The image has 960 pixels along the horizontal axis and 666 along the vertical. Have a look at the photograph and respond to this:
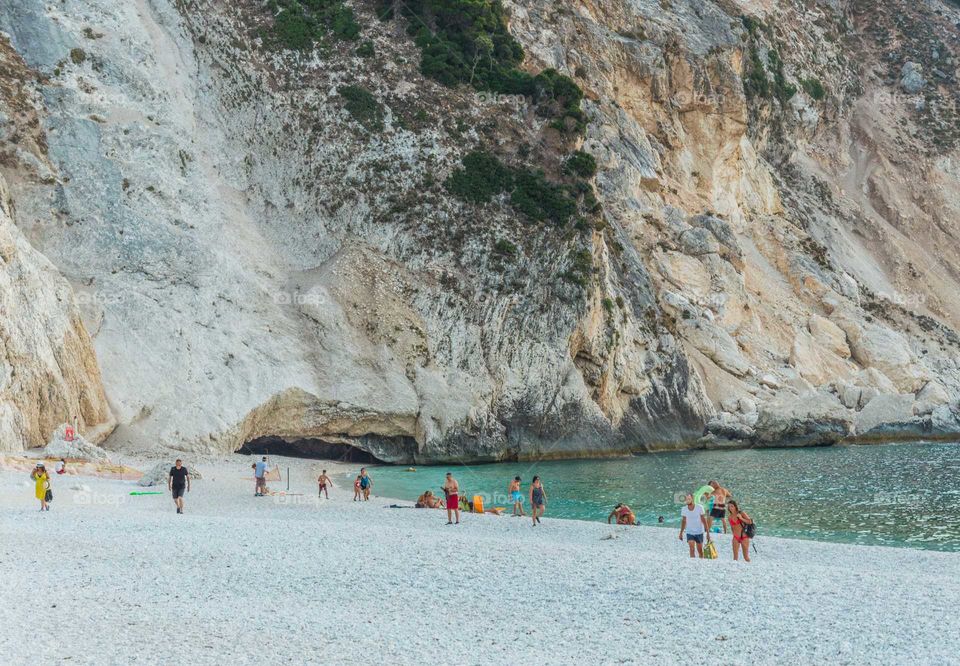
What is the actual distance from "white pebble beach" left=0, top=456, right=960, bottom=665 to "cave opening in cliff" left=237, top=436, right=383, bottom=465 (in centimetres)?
2571

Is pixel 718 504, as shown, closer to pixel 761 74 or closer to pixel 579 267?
pixel 579 267

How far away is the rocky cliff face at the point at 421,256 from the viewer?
38344 millimetres

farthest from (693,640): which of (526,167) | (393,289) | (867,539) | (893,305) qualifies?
(893,305)

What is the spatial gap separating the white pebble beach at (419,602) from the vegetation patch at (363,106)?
109ft

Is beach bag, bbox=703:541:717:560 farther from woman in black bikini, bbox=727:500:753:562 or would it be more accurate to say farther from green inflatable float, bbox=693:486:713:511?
green inflatable float, bbox=693:486:713:511

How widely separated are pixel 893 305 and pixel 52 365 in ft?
197

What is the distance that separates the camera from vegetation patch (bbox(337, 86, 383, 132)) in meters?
47.1

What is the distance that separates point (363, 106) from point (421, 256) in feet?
31.6

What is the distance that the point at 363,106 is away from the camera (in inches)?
1873

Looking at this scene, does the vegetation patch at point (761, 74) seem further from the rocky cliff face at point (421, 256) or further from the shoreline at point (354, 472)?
the shoreline at point (354, 472)
